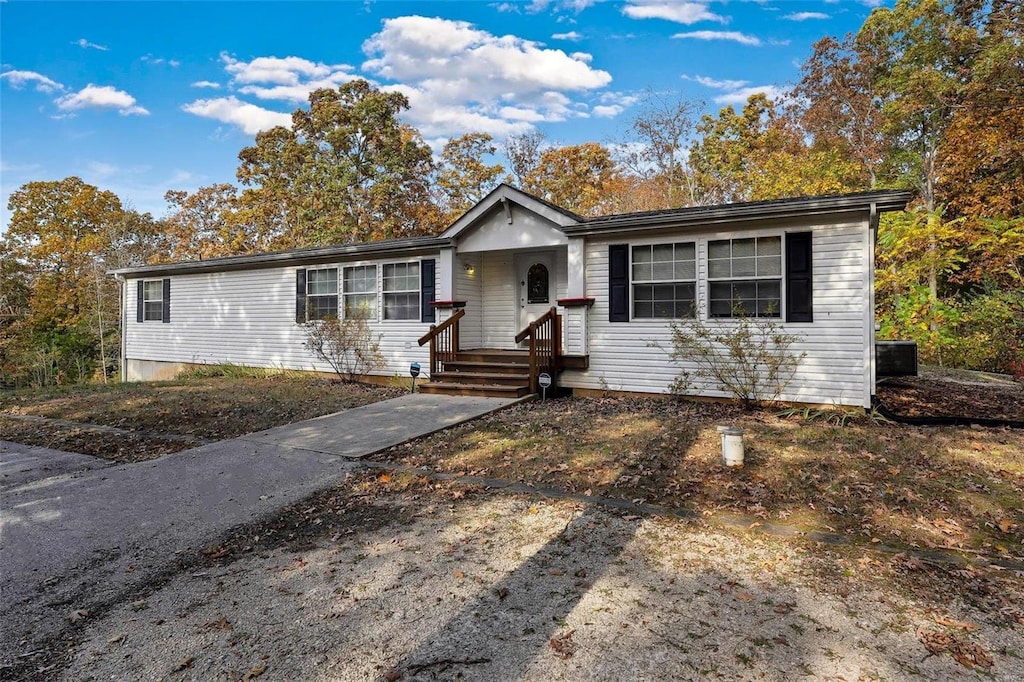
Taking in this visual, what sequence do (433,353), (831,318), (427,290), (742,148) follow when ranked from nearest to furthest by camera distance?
(831,318)
(433,353)
(427,290)
(742,148)

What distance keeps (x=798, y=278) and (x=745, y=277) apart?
70cm

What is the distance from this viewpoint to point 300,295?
38.8 feet

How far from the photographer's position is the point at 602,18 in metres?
15.5

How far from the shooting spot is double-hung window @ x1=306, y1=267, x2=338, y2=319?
11.5 m

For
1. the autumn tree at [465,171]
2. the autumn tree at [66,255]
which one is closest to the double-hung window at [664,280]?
the autumn tree at [465,171]

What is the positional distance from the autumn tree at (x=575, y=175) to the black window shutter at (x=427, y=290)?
14.7 metres

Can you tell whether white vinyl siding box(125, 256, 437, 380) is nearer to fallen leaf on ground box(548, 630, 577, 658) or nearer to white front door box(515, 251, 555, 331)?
white front door box(515, 251, 555, 331)

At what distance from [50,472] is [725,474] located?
6.39 m

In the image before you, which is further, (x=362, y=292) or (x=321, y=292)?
(x=321, y=292)

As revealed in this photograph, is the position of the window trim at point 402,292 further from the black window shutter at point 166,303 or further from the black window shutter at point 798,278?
the black window shutter at point 166,303

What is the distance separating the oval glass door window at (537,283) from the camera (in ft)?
34.0

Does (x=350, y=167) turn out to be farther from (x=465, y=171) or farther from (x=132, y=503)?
(x=132, y=503)

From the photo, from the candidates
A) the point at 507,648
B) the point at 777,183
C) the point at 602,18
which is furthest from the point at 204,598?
the point at 777,183

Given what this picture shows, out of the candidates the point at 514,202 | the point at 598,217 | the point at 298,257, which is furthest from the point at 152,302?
the point at 598,217
